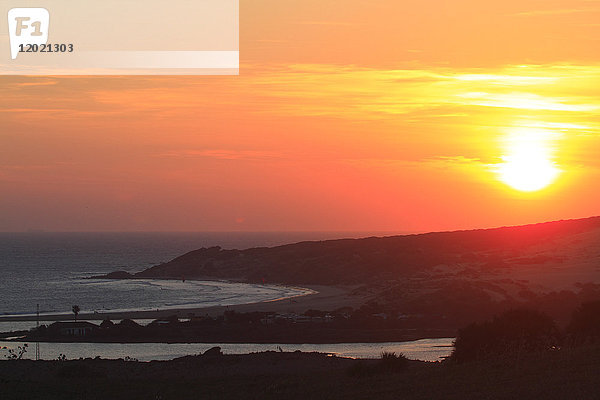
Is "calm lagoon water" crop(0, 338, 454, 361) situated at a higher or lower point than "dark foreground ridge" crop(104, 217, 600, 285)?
lower

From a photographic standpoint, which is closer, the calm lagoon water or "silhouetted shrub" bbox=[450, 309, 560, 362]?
"silhouetted shrub" bbox=[450, 309, 560, 362]

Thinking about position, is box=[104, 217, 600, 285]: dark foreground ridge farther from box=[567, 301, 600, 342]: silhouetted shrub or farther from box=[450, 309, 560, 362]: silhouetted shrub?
box=[450, 309, 560, 362]: silhouetted shrub

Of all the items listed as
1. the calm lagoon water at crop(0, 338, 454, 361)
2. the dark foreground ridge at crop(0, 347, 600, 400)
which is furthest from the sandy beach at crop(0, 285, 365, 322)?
the dark foreground ridge at crop(0, 347, 600, 400)

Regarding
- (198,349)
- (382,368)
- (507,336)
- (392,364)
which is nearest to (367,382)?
(382,368)

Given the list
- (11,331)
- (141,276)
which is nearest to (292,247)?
(141,276)

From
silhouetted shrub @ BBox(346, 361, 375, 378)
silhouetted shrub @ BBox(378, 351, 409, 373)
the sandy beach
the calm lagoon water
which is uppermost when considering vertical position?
silhouetted shrub @ BBox(378, 351, 409, 373)

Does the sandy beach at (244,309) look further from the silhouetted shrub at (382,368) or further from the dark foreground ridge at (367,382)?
the silhouetted shrub at (382,368)

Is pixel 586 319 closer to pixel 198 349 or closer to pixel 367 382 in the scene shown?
pixel 367 382
